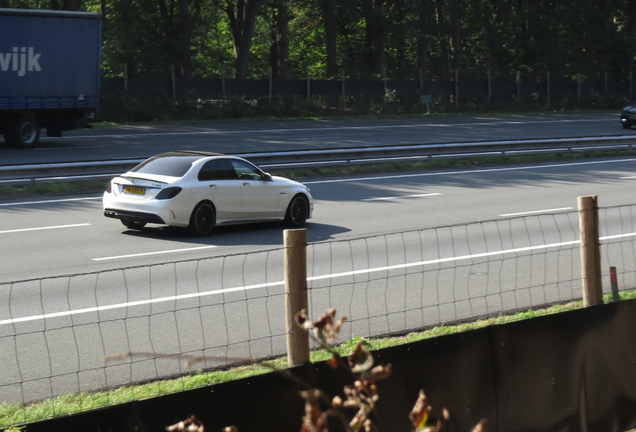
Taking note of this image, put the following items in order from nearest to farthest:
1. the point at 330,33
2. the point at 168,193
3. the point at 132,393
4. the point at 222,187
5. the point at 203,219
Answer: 1. the point at 132,393
2. the point at 168,193
3. the point at 203,219
4. the point at 222,187
5. the point at 330,33

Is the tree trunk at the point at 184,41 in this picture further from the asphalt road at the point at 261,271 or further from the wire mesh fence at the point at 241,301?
the wire mesh fence at the point at 241,301

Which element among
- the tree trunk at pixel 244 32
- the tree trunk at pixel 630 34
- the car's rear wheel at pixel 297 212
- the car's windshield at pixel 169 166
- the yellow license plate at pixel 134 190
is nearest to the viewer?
the yellow license plate at pixel 134 190

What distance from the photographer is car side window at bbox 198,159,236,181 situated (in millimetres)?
14180

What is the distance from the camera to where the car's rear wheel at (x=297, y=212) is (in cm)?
1524

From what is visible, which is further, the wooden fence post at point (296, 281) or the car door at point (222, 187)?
the car door at point (222, 187)

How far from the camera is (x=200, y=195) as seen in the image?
13.9m

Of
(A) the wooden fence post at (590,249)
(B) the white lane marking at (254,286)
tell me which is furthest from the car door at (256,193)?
(A) the wooden fence post at (590,249)

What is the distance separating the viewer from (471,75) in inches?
2180

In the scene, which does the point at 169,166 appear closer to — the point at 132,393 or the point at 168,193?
the point at 168,193

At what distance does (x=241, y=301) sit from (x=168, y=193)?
15.7 ft

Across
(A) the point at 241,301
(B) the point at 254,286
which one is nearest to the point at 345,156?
(B) the point at 254,286

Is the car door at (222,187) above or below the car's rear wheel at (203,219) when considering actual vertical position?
above

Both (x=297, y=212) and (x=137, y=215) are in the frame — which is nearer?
(x=137, y=215)

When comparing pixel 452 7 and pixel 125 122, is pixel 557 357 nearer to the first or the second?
pixel 125 122
